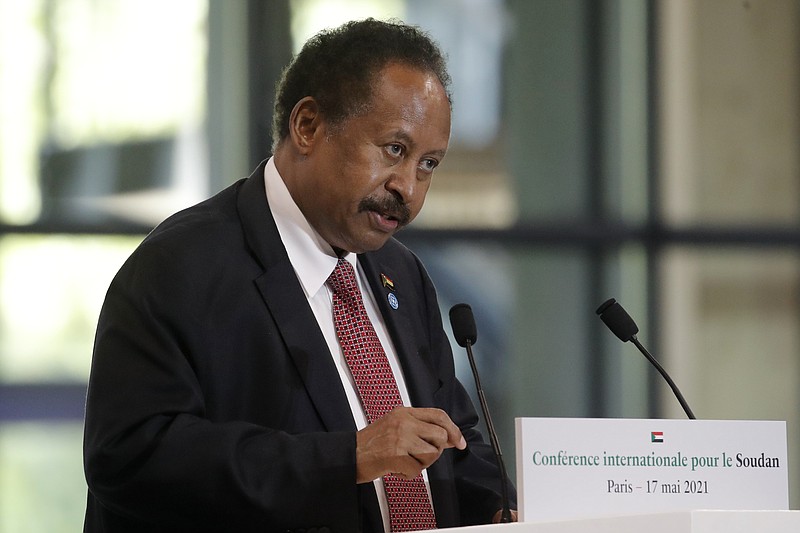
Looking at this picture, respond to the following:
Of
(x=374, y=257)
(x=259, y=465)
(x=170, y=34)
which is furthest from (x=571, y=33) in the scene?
(x=259, y=465)

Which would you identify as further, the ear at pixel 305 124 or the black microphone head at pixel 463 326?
the ear at pixel 305 124

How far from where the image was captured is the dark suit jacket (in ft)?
6.62

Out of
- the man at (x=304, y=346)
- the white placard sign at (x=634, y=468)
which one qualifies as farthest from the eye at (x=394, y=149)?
the white placard sign at (x=634, y=468)

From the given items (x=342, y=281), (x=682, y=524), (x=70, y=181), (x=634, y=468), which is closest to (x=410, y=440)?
(x=634, y=468)

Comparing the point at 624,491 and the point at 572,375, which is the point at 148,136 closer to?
the point at 572,375

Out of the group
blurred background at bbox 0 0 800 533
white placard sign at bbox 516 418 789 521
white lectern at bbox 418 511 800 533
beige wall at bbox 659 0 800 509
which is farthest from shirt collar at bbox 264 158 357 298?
beige wall at bbox 659 0 800 509

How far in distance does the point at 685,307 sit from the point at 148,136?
2.43 metres

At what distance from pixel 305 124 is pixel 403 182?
0.28 metres

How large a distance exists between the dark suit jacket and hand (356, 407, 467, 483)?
0.07 m

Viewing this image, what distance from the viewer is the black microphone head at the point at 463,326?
234 cm

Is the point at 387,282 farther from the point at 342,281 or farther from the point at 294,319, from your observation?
the point at 294,319

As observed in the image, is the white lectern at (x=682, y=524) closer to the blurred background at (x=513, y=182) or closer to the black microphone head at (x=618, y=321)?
the black microphone head at (x=618, y=321)

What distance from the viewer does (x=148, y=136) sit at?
16.4ft

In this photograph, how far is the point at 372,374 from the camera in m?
2.36
